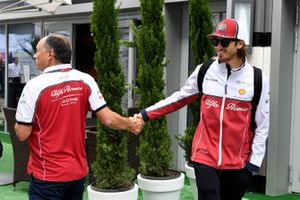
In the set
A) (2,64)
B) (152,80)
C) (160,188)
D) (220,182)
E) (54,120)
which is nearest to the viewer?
(54,120)

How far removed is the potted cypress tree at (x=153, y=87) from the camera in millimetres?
5500

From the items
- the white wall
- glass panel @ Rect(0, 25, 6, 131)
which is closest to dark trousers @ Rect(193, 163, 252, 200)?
the white wall

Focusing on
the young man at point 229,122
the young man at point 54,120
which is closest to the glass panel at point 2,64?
the young man at point 54,120

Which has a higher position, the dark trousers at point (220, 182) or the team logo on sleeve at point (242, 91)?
the team logo on sleeve at point (242, 91)

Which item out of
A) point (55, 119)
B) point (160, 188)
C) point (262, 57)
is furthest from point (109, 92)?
point (262, 57)

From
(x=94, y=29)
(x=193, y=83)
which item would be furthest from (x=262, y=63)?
(x=193, y=83)

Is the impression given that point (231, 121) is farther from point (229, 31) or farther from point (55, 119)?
point (55, 119)

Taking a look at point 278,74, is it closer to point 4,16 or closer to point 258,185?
point 258,185

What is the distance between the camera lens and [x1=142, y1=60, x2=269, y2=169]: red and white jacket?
364cm

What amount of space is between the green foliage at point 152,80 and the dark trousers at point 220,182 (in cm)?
173

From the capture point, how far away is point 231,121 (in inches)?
143

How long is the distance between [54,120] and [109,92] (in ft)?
5.78

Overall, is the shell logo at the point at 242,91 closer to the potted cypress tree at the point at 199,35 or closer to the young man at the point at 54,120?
the young man at the point at 54,120

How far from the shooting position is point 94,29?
16.8 ft
